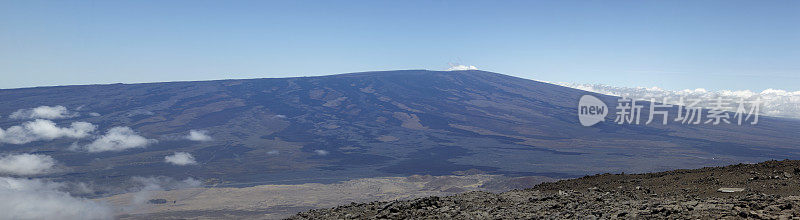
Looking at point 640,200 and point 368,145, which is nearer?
point 640,200

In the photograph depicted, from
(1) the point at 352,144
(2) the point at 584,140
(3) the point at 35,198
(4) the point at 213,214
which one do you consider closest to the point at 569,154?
(2) the point at 584,140

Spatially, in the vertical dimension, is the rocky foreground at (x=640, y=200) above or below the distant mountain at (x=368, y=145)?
above

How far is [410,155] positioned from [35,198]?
269 ft

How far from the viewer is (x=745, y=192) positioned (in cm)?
1058

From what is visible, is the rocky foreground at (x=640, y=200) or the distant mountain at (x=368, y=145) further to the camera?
the distant mountain at (x=368, y=145)

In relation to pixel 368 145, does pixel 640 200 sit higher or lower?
higher

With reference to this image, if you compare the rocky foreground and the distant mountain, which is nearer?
the rocky foreground

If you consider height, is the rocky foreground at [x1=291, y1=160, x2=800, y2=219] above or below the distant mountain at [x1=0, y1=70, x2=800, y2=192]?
above

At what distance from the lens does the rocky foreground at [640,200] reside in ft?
27.8

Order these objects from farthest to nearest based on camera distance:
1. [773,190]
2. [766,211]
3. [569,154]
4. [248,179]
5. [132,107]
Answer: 1. [132,107]
2. [569,154]
3. [248,179]
4. [773,190]
5. [766,211]

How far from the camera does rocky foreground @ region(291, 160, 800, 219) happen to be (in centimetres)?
848

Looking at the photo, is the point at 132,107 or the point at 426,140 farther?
the point at 132,107

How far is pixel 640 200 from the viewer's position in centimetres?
1059

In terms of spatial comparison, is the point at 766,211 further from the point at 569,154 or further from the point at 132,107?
the point at 132,107
